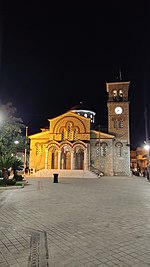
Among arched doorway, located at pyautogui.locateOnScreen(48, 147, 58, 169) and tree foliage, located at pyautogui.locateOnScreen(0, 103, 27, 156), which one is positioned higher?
tree foliage, located at pyautogui.locateOnScreen(0, 103, 27, 156)

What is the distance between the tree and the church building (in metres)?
19.1

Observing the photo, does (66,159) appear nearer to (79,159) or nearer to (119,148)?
(79,159)

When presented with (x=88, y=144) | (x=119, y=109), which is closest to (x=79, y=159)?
(x=88, y=144)

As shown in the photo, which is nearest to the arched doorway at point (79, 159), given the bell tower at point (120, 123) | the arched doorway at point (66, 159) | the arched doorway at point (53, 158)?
the arched doorway at point (66, 159)

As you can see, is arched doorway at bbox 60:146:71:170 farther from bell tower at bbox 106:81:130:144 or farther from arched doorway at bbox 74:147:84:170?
bell tower at bbox 106:81:130:144

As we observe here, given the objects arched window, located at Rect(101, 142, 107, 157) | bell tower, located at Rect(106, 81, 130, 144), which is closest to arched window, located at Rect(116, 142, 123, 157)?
bell tower, located at Rect(106, 81, 130, 144)

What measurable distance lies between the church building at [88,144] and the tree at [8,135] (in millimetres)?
19092

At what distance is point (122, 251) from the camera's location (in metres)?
4.46

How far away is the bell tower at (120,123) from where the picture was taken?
40016 mm

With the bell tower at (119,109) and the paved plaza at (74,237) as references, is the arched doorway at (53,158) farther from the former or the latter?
the paved plaza at (74,237)

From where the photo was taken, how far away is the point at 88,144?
128 ft

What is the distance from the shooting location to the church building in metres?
39.1

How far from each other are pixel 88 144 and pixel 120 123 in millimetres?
8912

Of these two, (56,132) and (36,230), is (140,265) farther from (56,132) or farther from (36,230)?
(56,132)
